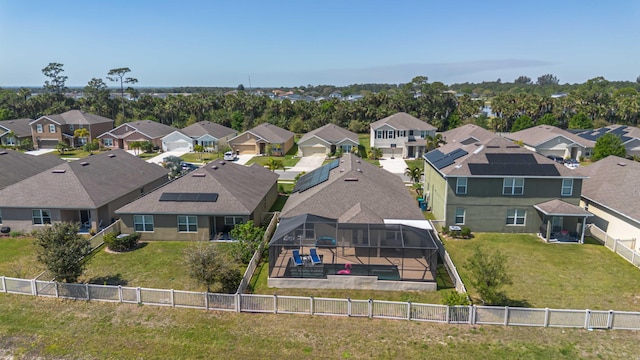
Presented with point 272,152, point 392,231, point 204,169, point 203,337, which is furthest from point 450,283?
point 272,152

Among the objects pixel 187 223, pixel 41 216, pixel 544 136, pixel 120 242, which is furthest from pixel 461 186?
pixel 544 136

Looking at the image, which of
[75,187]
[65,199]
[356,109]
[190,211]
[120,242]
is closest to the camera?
[120,242]

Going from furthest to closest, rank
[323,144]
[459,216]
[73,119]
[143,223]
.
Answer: [73,119] → [323,144] → [459,216] → [143,223]

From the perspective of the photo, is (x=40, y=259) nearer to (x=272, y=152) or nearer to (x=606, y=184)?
(x=606, y=184)

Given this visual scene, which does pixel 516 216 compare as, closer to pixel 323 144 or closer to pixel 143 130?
pixel 323 144

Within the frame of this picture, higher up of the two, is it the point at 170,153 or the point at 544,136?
the point at 544,136

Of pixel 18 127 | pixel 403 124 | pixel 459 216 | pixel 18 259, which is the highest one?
pixel 403 124

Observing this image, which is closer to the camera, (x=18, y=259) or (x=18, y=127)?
(x=18, y=259)
